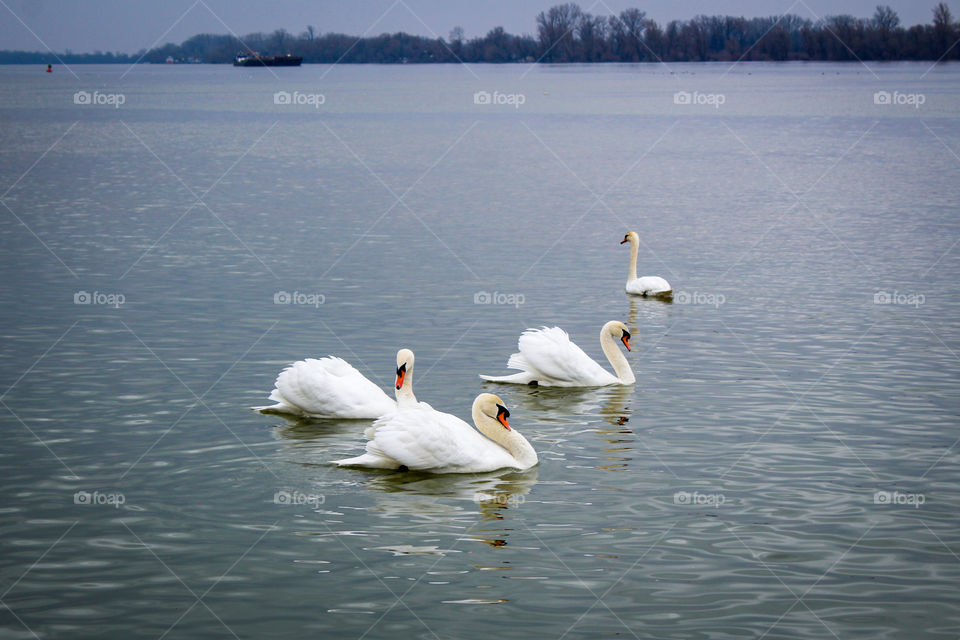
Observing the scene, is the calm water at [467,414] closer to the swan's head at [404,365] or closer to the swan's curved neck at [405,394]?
the swan's curved neck at [405,394]

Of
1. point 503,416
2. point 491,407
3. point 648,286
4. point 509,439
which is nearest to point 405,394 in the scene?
point 491,407

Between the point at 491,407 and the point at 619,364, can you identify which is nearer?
the point at 491,407

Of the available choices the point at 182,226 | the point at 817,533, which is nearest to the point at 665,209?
the point at 182,226

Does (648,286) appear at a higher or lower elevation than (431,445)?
lower

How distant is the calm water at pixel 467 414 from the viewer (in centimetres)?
954

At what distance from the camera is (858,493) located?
1195 cm

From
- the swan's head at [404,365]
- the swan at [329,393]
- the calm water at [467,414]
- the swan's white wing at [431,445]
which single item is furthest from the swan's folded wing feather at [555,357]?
the swan's white wing at [431,445]

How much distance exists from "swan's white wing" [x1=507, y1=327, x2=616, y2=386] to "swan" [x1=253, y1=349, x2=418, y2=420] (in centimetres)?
246

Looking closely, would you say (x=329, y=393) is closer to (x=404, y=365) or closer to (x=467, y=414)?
(x=404, y=365)

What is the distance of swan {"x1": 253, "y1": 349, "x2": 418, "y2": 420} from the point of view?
555 inches

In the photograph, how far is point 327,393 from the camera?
14.1 m

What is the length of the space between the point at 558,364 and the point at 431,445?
415cm

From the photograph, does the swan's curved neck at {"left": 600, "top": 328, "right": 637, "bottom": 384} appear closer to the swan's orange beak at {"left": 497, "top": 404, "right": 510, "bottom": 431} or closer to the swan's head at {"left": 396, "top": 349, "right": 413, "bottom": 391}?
the swan's head at {"left": 396, "top": 349, "right": 413, "bottom": 391}

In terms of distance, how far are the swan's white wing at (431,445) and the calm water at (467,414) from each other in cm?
21
